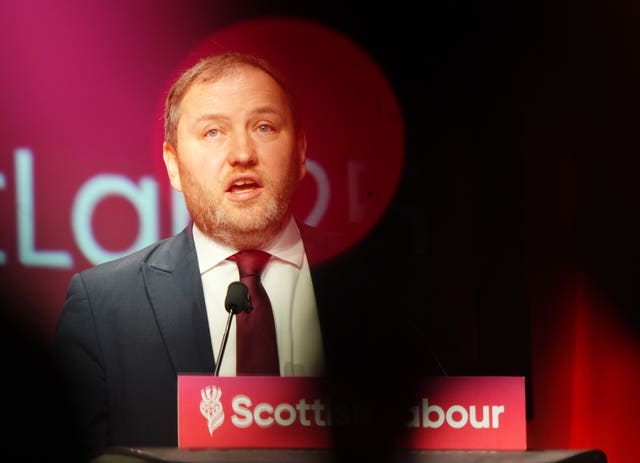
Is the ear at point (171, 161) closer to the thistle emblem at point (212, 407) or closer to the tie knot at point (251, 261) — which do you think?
the tie knot at point (251, 261)

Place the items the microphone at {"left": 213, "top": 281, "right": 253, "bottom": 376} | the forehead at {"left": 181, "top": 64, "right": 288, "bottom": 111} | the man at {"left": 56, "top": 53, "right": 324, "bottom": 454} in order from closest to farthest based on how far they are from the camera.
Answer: the microphone at {"left": 213, "top": 281, "right": 253, "bottom": 376} < the man at {"left": 56, "top": 53, "right": 324, "bottom": 454} < the forehead at {"left": 181, "top": 64, "right": 288, "bottom": 111}

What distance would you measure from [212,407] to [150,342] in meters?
0.33

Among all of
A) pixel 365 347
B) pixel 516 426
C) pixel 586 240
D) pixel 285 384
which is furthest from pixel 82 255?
pixel 586 240

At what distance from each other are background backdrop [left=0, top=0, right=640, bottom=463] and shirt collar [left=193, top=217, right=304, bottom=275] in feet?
0.28

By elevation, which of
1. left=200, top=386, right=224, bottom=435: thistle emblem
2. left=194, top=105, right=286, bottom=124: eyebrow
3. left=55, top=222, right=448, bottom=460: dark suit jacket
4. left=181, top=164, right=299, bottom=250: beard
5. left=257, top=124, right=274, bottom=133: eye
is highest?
left=194, top=105, right=286, bottom=124: eyebrow

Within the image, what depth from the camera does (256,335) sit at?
3182mm

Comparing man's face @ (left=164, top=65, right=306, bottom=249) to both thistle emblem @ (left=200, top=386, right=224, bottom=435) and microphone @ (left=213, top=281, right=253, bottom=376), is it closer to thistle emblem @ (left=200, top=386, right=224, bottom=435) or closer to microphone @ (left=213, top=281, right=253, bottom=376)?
microphone @ (left=213, top=281, right=253, bottom=376)

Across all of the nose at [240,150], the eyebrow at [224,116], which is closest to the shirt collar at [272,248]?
the nose at [240,150]

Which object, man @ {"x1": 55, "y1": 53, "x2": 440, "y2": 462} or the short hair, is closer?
man @ {"x1": 55, "y1": 53, "x2": 440, "y2": 462}

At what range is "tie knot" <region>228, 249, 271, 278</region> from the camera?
325 centimetres

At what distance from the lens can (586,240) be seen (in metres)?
Result: 3.51

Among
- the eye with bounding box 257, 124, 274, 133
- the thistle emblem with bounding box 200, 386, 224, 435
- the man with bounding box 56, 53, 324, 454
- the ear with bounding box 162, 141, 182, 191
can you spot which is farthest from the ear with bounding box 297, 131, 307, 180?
the thistle emblem with bounding box 200, 386, 224, 435

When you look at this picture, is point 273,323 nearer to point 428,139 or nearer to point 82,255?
point 82,255

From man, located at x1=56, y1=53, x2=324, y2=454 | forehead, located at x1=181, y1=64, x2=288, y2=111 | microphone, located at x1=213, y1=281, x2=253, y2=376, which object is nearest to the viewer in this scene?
microphone, located at x1=213, y1=281, x2=253, y2=376
